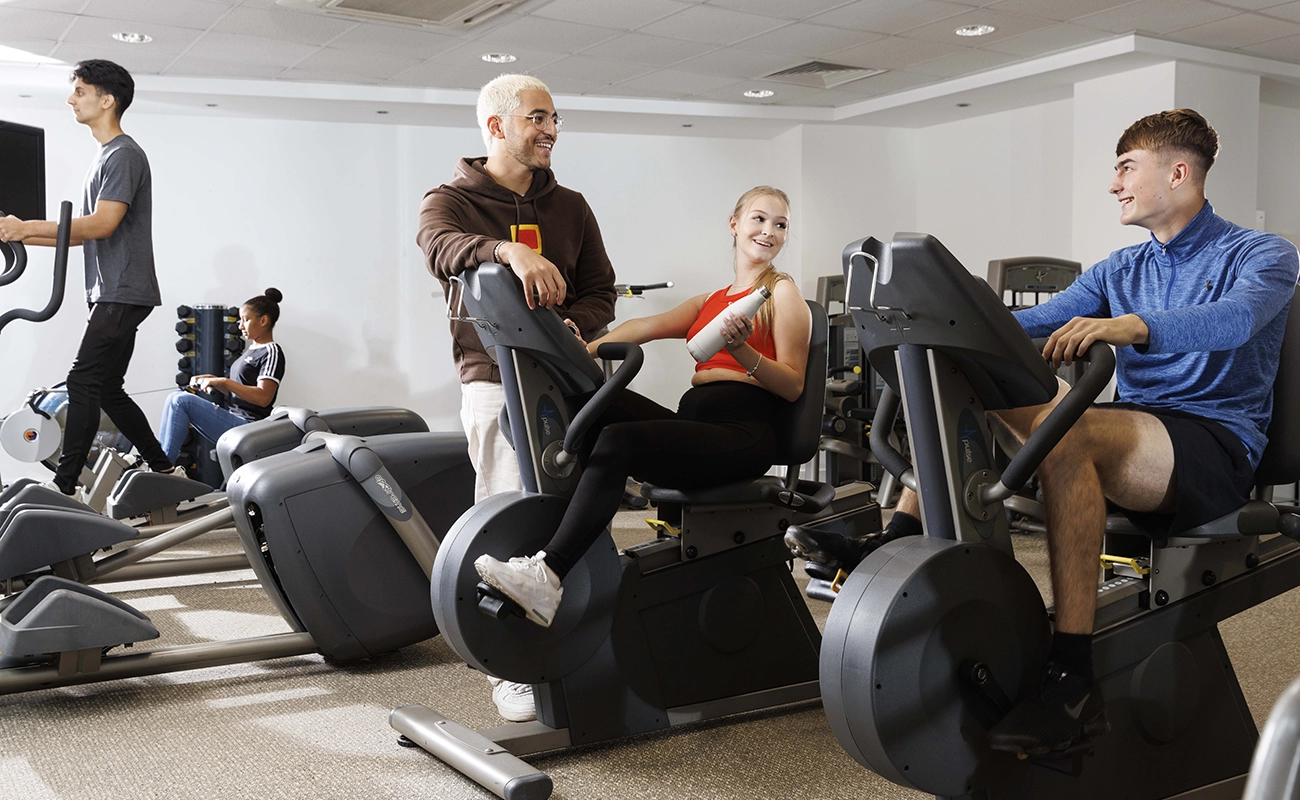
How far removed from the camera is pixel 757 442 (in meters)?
2.37

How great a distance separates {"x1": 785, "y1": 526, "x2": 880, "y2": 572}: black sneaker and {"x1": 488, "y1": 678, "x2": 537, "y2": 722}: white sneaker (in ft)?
2.80

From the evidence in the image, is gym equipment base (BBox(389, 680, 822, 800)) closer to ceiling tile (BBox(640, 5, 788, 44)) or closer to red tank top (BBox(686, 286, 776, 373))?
red tank top (BBox(686, 286, 776, 373))

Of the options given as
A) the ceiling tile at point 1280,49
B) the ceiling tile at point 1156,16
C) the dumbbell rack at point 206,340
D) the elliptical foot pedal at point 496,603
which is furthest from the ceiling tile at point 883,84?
the elliptical foot pedal at point 496,603

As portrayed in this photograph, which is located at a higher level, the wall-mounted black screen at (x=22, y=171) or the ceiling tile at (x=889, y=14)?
the ceiling tile at (x=889, y=14)

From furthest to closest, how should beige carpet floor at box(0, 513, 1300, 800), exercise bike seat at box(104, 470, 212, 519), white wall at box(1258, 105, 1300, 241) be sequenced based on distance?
white wall at box(1258, 105, 1300, 241), exercise bike seat at box(104, 470, 212, 519), beige carpet floor at box(0, 513, 1300, 800)

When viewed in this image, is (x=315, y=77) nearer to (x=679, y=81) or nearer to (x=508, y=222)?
(x=679, y=81)

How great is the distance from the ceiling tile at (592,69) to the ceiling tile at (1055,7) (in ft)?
7.35

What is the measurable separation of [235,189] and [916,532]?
6.63 m

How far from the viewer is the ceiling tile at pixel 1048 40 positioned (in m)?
5.98

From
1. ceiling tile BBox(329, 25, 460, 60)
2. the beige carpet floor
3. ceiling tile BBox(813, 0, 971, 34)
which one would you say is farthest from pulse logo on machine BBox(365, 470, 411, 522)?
ceiling tile BBox(813, 0, 971, 34)

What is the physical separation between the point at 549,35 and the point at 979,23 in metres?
2.40

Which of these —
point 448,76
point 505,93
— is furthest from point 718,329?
point 448,76

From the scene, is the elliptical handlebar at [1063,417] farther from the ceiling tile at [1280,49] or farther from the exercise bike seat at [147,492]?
the ceiling tile at [1280,49]

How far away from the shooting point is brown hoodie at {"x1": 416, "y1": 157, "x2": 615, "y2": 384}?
8.35 ft
